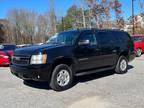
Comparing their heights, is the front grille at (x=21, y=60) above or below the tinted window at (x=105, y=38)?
below

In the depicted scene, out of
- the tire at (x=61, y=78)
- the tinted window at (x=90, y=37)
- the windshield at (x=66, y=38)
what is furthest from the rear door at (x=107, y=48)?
the tire at (x=61, y=78)

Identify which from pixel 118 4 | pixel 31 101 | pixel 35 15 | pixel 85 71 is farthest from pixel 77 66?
pixel 35 15

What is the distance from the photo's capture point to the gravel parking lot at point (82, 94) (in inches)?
233

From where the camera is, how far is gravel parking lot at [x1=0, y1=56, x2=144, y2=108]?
5.91 meters

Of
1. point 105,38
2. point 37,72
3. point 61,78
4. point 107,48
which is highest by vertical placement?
point 105,38

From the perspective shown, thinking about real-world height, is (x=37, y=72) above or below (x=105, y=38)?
below

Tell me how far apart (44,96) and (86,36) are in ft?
8.97

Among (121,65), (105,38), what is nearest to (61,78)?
(105,38)

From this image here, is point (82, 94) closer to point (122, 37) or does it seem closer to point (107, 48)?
point (107, 48)

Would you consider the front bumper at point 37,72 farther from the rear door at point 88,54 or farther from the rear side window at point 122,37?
the rear side window at point 122,37

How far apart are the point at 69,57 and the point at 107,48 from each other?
213cm

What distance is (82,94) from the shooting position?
6.82m

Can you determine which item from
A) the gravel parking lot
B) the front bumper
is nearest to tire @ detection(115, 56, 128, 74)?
the gravel parking lot

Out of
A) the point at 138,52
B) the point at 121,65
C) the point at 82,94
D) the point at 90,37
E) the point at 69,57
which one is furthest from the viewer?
the point at 138,52
